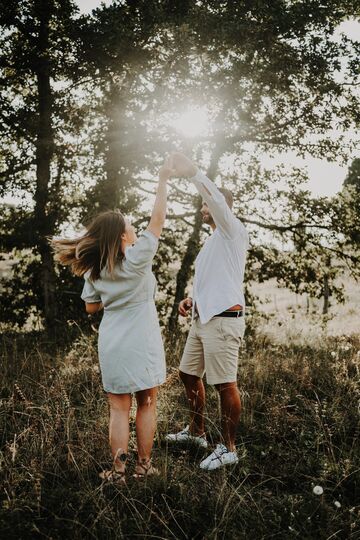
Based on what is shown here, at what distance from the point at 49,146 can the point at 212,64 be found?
365cm

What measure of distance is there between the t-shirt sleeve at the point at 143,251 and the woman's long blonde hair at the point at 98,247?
0.14m

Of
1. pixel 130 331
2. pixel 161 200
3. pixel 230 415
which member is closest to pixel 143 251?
pixel 161 200

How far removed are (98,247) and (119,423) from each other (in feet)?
3.99

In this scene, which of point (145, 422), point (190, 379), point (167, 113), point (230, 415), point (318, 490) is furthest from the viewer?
point (167, 113)

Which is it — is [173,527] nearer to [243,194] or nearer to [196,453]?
[196,453]

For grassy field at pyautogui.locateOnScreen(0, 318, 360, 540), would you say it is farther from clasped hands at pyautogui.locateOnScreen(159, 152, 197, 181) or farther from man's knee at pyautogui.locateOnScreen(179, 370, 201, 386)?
clasped hands at pyautogui.locateOnScreen(159, 152, 197, 181)

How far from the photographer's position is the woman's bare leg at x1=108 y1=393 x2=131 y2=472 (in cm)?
302

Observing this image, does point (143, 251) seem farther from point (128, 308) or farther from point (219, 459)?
point (219, 459)

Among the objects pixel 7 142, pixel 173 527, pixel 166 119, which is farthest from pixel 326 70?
pixel 173 527

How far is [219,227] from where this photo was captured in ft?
11.9

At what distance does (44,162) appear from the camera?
9422mm

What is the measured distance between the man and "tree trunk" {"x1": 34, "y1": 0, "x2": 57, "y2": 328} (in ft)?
18.9

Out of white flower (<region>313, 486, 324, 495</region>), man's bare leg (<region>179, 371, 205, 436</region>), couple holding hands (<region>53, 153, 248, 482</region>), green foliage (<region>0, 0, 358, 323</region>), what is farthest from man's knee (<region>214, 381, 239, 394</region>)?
green foliage (<region>0, 0, 358, 323</region>)

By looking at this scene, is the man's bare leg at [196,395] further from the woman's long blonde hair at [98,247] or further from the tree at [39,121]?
the tree at [39,121]
